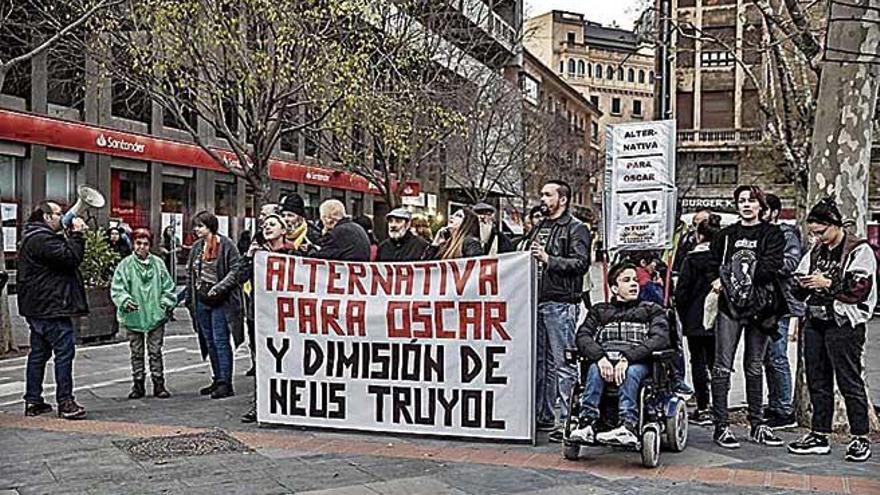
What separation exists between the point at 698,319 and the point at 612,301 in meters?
1.16

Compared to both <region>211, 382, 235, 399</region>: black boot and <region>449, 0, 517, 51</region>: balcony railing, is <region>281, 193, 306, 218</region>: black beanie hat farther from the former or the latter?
<region>449, 0, 517, 51</region>: balcony railing

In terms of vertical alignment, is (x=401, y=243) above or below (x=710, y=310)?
above

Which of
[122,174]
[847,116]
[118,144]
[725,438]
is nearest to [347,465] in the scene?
[725,438]

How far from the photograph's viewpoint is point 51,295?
29.2 ft

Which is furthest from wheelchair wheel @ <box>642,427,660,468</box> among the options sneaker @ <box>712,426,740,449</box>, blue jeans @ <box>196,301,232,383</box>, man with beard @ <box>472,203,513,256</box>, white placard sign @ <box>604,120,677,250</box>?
blue jeans @ <box>196,301,232,383</box>

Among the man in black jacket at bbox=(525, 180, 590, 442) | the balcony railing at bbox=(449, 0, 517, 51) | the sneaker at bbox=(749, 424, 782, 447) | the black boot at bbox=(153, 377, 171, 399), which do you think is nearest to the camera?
the sneaker at bbox=(749, 424, 782, 447)

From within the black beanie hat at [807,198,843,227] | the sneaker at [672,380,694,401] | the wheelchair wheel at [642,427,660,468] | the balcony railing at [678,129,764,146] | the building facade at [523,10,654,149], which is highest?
the building facade at [523,10,654,149]

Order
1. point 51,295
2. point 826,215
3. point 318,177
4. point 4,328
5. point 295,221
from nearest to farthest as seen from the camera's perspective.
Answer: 1. point 826,215
2. point 51,295
3. point 295,221
4. point 4,328
5. point 318,177

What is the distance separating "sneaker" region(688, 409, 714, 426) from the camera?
28.6 feet

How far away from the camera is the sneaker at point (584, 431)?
23.4 feet

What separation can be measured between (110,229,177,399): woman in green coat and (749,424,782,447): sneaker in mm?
5341

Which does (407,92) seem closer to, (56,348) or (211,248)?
(211,248)

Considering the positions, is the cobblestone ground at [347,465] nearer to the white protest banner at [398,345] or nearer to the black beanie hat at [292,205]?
the white protest banner at [398,345]

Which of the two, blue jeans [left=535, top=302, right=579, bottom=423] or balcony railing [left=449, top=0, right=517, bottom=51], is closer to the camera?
blue jeans [left=535, top=302, right=579, bottom=423]
